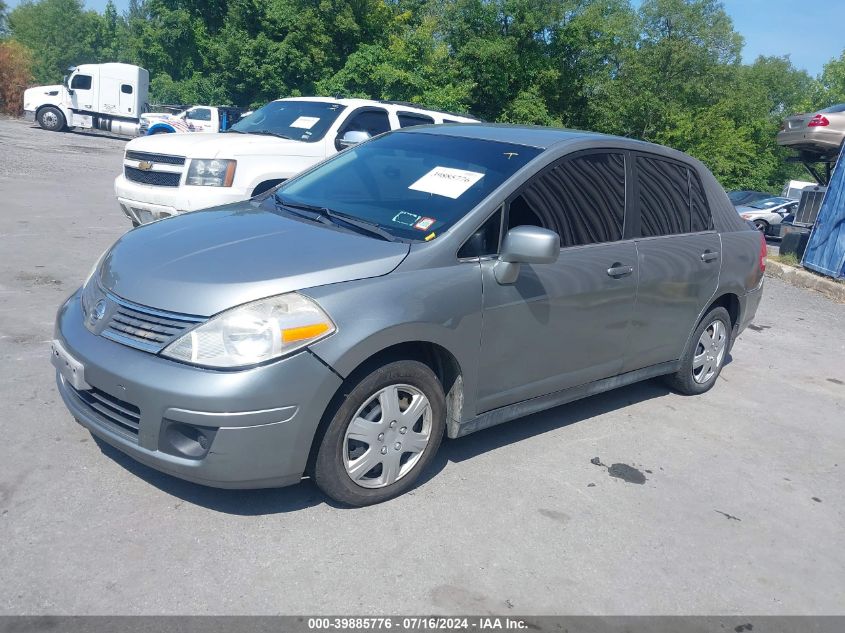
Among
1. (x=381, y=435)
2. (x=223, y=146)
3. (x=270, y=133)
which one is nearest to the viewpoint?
(x=381, y=435)

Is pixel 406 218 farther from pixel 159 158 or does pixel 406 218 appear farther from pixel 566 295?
pixel 159 158

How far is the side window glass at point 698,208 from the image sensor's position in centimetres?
555

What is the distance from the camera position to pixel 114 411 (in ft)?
11.2

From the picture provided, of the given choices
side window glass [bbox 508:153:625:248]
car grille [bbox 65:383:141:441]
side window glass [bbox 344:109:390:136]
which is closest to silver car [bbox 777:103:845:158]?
side window glass [bbox 344:109:390:136]

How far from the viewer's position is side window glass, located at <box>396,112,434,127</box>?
10430 millimetres

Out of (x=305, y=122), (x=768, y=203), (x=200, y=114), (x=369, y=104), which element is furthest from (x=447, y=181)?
(x=200, y=114)

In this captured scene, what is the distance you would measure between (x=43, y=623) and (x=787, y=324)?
8.59m

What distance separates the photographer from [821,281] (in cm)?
1170

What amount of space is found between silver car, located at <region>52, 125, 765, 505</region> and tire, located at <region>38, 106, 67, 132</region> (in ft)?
105

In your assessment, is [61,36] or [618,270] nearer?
[618,270]

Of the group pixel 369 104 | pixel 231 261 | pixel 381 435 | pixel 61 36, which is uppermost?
pixel 61 36

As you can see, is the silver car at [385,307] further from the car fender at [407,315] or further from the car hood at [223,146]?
the car hood at [223,146]

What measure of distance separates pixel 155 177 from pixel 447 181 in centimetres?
522

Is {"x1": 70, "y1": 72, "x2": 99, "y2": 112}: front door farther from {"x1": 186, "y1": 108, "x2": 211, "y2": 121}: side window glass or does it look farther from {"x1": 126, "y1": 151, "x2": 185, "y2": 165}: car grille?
{"x1": 126, "y1": 151, "x2": 185, "y2": 165}: car grille
